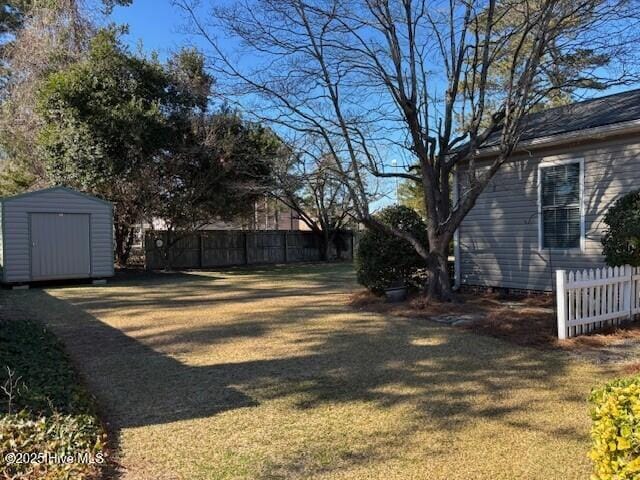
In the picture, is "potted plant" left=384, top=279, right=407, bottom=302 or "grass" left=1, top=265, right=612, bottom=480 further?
"potted plant" left=384, top=279, right=407, bottom=302

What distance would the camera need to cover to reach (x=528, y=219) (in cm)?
977

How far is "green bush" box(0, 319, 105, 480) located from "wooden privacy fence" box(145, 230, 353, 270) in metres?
14.9

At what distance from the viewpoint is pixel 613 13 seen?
8.18 meters

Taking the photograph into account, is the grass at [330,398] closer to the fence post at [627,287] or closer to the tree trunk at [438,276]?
the tree trunk at [438,276]

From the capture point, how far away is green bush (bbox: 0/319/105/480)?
2806 mm

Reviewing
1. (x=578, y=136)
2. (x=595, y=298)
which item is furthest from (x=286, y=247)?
(x=595, y=298)

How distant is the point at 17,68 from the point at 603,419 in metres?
22.4

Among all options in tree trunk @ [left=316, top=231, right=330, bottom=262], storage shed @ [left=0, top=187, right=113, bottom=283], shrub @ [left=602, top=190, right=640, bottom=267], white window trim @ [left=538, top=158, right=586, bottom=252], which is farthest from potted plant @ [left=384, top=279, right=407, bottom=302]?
tree trunk @ [left=316, top=231, right=330, bottom=262]

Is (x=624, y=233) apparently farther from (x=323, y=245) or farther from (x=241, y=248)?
(x=323, y=245)

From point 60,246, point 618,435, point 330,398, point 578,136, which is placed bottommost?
point 330,398

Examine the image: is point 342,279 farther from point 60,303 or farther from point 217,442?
point 217,442

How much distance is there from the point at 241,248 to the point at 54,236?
988 cm

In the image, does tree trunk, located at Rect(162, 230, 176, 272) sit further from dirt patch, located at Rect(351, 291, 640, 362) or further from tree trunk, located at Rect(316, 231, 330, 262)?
dirt patch, located at Rect(351, 291, 640, 362)

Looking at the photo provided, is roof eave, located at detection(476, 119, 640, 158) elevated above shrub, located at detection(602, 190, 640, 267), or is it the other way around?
roof eave, located at detection(476, 119, 640, 158)
